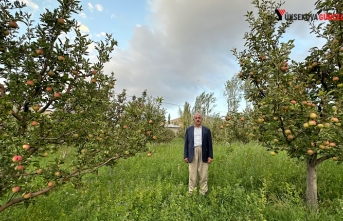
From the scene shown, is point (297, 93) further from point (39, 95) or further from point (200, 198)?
point (39, 95)

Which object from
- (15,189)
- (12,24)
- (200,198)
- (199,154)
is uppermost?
(12,24)

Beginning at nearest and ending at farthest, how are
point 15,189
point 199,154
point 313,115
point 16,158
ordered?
point 16,158 → point 15,189 → point 313,115 → point 199,154

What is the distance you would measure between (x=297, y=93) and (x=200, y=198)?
8.30ft

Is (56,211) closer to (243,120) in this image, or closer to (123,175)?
(123,175)

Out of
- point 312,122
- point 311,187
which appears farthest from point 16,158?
point 311,187

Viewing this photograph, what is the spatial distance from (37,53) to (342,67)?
406 cm

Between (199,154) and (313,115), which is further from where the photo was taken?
(199,154)

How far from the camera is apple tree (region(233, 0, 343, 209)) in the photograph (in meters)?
2.64

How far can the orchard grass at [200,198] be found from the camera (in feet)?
11.1

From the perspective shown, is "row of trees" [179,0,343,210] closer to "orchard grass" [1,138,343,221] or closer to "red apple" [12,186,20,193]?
"orchard grass" [1,138,343,221]

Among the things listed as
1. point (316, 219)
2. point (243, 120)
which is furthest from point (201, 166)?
point (316, 219)

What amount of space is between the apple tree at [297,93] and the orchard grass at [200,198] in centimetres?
60

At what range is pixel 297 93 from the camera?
284 centimetres
